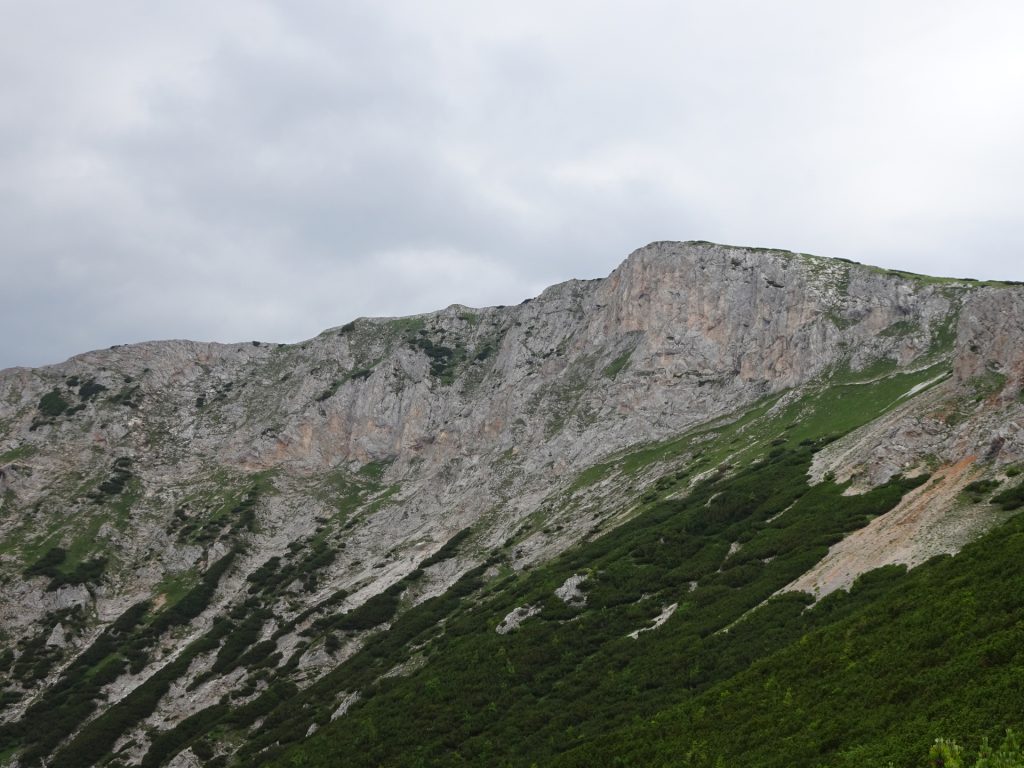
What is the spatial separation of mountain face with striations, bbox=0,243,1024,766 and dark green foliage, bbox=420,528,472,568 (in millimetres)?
625

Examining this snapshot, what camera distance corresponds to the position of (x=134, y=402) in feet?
481

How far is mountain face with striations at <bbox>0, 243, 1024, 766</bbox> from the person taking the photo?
2969cm

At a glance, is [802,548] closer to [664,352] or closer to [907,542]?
[907,542]

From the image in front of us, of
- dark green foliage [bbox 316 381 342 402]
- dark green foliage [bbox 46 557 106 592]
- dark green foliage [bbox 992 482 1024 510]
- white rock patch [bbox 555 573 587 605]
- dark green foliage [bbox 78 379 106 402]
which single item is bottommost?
white rock patch [bbox 555 573 587 605]

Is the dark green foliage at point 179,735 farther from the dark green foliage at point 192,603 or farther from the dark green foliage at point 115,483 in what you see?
the dark green foliage at point 115,483

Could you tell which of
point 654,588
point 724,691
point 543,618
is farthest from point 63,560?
point 724,691

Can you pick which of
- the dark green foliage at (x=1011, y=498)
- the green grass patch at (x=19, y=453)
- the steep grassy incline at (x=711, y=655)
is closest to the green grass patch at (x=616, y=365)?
the steep grassy incline at (x=711, y=655)

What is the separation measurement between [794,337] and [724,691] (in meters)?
83.9

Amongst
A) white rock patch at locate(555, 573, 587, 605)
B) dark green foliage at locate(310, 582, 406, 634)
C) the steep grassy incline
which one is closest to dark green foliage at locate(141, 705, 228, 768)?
the steep grassy incline

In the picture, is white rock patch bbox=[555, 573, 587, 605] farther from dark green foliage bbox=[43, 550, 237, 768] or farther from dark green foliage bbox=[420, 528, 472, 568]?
dark green foliage bbox=[43, 550, 237, 768]

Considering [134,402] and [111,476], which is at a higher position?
[134,402]

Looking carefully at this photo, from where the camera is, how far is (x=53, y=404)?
142875mm

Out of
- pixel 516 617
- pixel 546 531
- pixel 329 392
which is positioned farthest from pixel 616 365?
pixel 516 617

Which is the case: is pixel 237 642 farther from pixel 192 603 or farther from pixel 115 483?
pixel 115 483
